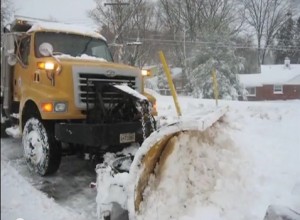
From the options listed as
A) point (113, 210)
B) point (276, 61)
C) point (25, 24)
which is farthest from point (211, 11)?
point (25, 24)

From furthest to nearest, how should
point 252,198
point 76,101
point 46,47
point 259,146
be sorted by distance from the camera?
1. point 46,47
2. point 76,101
3. point 259,146
4. point 252,198

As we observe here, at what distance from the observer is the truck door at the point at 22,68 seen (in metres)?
6.19

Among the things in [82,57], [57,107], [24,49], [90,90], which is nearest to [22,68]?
[24,49]

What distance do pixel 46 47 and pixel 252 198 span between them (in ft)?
11.6

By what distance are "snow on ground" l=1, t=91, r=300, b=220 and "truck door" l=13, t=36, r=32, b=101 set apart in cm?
161

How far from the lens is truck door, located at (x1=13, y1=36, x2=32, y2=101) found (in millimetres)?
6188

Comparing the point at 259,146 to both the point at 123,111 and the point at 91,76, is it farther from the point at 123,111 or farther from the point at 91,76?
the point at 91,76

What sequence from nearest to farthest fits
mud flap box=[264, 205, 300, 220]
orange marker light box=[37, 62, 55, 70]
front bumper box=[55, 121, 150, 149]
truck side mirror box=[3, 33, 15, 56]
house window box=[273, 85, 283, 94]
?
mud flap box=[264, 205, 300, 220]
house window box=[273, 85, 283, 94]
front bumper box=[55, 121, 150, 149]
orange marker light box=[37, 62, 55, 70]
truck side mirror box=[3, 33, 15, 56]

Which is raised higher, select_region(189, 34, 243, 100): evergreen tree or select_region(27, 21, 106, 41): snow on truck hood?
select_region(27, 21, 106, 41): snow on truck hood

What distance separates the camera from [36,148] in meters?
5.71

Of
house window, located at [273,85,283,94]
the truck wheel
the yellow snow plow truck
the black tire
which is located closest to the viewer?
house window, located at [273,85,283,94]

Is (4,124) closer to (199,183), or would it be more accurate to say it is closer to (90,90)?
(90,90)

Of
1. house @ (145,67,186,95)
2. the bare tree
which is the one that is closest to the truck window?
house @ (145,67,186,95)

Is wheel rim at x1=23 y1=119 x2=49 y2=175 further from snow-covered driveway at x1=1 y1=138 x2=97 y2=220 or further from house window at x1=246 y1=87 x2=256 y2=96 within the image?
house window at x1=246 y1=87 x2=256 y2=96
